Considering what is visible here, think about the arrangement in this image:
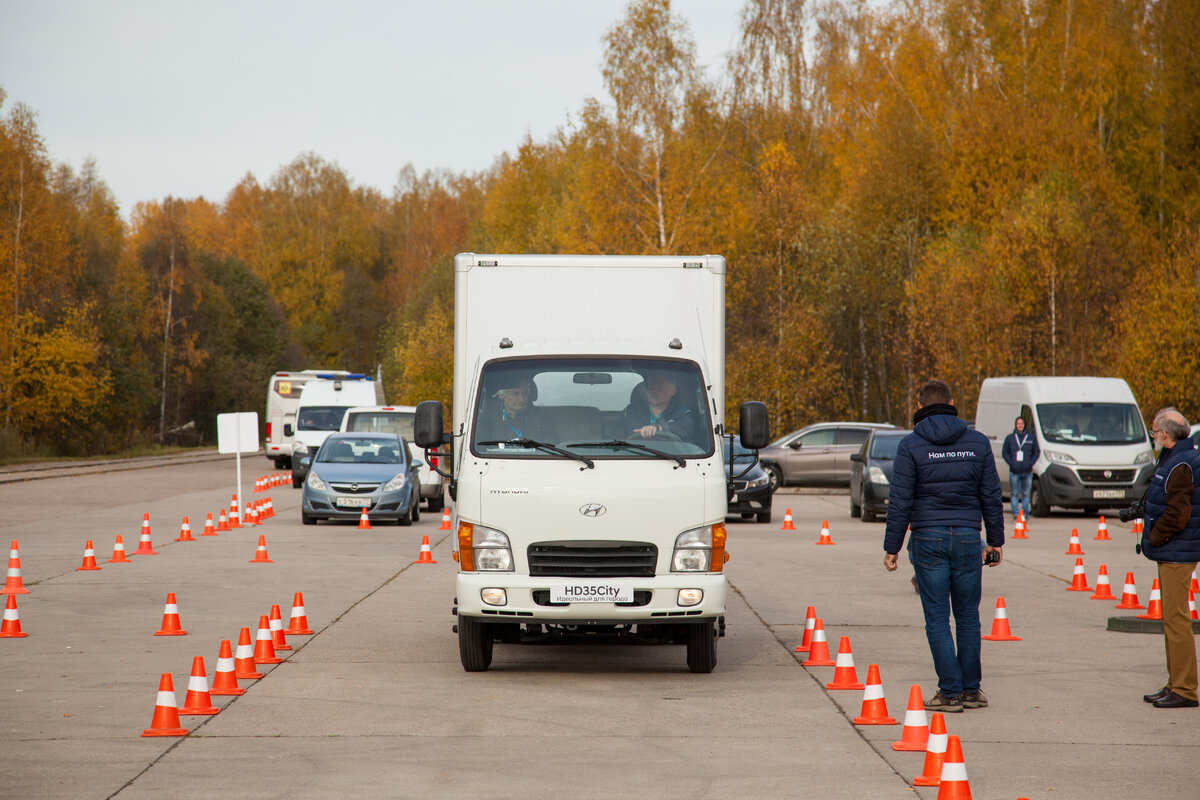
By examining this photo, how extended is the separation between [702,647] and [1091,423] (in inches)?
756

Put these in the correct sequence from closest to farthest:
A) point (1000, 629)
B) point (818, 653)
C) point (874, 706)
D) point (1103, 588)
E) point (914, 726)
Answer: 1. point (914, 726)
2. point (874, 706)
3. point (818, 653)
4. point (1000, 629)
5. point (1103, 588)

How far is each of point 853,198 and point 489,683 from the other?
44694 mm

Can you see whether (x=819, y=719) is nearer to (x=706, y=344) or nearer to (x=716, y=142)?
(x=706, y=344)

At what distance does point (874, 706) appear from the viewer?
27.5 ft

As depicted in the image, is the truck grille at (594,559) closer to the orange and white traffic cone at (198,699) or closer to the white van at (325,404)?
the orange and white traffic cone at (198,699)

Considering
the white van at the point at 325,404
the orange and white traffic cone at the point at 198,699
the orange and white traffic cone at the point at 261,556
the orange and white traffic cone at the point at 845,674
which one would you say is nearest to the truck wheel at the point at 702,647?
the orange and white traffic cone at the point at 845,674

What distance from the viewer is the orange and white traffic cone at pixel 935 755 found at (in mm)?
6699

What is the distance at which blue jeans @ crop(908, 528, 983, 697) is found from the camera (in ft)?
28.7

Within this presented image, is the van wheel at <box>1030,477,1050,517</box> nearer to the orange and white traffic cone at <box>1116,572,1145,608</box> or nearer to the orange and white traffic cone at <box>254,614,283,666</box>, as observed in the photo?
the orange and white traffic cone at <box>1116,572,1145,608</box>

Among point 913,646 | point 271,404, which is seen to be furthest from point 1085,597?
point 271,404

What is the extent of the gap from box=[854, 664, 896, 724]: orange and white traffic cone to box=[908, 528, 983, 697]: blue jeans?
51cm

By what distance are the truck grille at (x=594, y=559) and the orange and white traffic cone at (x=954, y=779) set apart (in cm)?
362

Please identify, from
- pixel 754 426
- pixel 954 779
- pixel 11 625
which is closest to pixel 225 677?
pixel 11 625

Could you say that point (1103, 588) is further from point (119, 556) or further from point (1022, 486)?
point (1022, 486)
